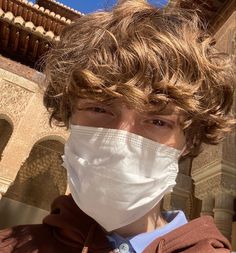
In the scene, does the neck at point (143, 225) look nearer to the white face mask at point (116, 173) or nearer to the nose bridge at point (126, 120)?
the white face mask at point (116, 173)

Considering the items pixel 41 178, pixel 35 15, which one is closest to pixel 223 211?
pixel 35 15

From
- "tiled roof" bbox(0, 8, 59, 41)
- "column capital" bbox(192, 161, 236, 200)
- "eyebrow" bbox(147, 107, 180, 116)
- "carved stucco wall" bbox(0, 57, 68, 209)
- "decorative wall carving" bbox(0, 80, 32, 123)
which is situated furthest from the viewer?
"tiled roof" bbox(0, 8, 59, 41)

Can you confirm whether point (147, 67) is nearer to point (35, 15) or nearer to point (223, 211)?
point (223, 211)

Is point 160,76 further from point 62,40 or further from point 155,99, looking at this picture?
point 62,40

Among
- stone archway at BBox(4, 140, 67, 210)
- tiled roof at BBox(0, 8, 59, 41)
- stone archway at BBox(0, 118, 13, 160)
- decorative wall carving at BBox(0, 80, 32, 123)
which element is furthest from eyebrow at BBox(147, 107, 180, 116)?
stone archway at BBox(4, 140, 67, 210)

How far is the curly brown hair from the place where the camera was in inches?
48.5

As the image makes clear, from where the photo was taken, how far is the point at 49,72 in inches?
59.1

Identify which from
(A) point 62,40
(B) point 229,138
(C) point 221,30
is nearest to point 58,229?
(A) point 62,40

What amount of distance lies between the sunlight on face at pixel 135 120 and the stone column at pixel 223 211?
327 centimetres

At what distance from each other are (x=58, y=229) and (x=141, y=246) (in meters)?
0.28

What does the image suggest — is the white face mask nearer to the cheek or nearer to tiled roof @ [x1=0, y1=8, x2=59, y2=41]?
the cheek

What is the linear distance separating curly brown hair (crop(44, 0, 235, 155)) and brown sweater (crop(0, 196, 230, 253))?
0.36 metres

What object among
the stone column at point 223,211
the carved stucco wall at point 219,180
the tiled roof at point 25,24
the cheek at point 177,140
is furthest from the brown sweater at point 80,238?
the tiled roof at point 25,24

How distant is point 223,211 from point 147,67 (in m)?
3.57
